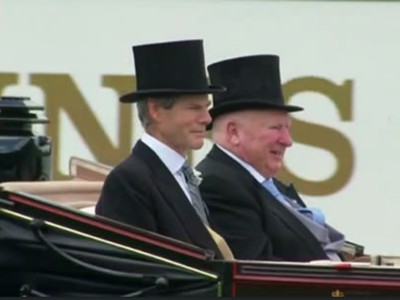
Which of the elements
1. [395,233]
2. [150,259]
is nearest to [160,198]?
[150,259]

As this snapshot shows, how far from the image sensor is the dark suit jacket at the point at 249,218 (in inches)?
188

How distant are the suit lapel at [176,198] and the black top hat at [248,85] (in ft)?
2.13

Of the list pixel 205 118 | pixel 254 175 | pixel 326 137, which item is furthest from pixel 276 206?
pixel 326 137

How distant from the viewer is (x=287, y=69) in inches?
298

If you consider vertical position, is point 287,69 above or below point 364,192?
above

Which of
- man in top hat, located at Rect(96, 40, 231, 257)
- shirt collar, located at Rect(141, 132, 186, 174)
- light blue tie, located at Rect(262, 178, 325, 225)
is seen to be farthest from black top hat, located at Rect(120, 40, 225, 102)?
light blue tie, located at Rect(262, 178, 325, 225)

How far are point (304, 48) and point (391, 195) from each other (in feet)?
2.55

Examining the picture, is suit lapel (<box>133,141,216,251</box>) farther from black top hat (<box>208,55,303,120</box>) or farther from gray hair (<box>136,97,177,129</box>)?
black top hat (<box>208,55,303,120</box>)

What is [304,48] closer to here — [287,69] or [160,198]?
[287,69]

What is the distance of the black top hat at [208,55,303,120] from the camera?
5074 millimetres

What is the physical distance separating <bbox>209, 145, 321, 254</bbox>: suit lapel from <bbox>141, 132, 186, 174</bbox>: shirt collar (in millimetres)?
492

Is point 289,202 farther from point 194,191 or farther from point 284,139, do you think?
point 194,191

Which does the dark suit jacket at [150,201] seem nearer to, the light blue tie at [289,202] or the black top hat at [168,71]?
the black top hat at [168,71]

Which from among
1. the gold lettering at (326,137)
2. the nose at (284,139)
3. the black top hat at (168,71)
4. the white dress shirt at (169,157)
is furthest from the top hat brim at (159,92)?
the gold lettering at (326,137)
